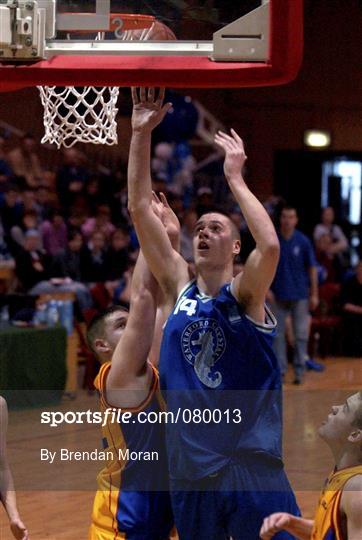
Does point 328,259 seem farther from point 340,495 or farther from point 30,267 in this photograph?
point 340,495

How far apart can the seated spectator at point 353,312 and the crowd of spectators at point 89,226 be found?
0.04 feet

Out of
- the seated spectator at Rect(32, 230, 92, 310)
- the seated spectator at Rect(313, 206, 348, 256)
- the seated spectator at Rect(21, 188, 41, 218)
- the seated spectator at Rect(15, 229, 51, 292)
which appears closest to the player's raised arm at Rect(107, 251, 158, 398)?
the seated spectator at Rect(32, 230, 92, 310)

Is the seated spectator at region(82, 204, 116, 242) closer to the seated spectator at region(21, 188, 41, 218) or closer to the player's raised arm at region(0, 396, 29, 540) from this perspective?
the seated spectator at region(21, 188, 41, 218)

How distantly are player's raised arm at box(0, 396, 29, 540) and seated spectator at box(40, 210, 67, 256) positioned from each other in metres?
8.06

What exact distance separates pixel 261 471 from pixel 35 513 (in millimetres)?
2799

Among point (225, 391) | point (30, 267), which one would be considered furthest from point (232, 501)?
point (30, 267)

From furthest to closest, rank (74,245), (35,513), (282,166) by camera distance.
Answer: (282,166), (74,245), (35,513)

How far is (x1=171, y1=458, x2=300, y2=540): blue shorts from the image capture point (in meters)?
3.66

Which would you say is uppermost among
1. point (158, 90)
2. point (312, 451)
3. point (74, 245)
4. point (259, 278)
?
point (158, 90)

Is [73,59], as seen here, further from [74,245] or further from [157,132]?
[157,132]

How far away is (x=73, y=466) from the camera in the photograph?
7.45 metres

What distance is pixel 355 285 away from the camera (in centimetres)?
1309

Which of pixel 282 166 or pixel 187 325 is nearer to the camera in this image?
pixel 187 325

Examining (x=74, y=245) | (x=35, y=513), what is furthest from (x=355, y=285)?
(x=35, y=513)
